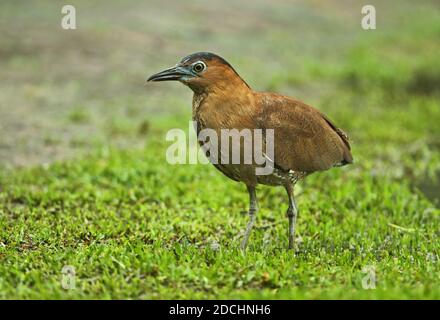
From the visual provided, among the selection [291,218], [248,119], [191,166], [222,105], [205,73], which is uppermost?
[205,73]

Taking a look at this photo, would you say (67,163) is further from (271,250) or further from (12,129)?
(271,250)

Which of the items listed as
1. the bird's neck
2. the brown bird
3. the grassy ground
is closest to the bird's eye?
the brown bird

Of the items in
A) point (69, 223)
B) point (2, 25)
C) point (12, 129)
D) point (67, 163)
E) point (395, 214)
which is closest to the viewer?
point (69, 223)

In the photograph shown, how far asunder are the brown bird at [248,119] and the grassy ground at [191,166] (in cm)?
65

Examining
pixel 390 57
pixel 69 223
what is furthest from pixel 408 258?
pixel 390 57

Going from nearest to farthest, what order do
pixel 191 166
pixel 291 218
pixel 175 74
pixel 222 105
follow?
pixel 222 105, pixel 175 74, pixel 291 218, pixel 191 166

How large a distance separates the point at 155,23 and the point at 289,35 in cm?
320

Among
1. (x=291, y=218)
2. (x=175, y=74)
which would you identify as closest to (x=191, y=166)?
(x=291, y=218)

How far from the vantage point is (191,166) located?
9211 millimetres

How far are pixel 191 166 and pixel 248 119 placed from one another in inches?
137

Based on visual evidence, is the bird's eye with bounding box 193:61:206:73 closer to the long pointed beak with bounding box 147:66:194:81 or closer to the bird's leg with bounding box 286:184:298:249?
the long pointed beak with bounding box 147:66:194:81

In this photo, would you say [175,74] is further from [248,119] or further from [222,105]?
[248,119]

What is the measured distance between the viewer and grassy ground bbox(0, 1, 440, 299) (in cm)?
542
